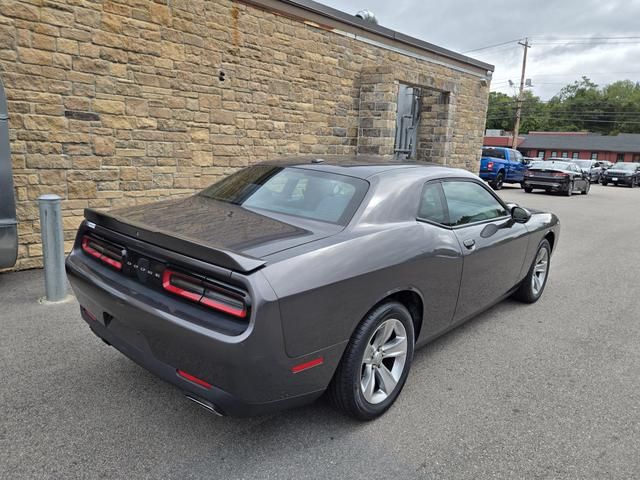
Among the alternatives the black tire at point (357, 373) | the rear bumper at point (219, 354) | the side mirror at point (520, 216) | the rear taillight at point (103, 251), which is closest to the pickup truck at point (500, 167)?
the side mirror at point (520, 216)

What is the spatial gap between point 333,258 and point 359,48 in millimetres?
8278

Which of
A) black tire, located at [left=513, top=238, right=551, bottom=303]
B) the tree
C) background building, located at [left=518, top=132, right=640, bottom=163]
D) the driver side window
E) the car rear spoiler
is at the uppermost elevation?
the tree

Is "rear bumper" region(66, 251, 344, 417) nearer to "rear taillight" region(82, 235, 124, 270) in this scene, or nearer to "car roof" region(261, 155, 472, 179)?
"rear taillight" region(82, 235, 124, 270)

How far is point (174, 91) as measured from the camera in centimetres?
682

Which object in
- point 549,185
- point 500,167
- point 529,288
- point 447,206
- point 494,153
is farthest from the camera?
point 494,153

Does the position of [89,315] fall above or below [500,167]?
below

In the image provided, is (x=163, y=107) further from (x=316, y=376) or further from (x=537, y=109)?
(x=537, y=109)

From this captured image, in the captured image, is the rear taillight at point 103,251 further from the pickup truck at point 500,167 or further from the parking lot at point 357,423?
the pickup truck at point 500,167

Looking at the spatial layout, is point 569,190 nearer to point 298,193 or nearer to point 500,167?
point 500,167

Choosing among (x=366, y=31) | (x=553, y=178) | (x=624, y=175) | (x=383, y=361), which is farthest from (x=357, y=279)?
(x=624, y=175)

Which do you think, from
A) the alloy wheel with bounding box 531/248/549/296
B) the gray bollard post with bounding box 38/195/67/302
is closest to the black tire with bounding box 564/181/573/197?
the alloy wheel with bounding box 531/248/549/296

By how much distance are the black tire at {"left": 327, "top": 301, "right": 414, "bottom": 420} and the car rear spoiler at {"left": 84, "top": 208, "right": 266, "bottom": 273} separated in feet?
2.59

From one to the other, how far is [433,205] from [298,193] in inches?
39.9

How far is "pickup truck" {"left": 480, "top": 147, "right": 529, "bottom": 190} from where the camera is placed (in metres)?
20.3
